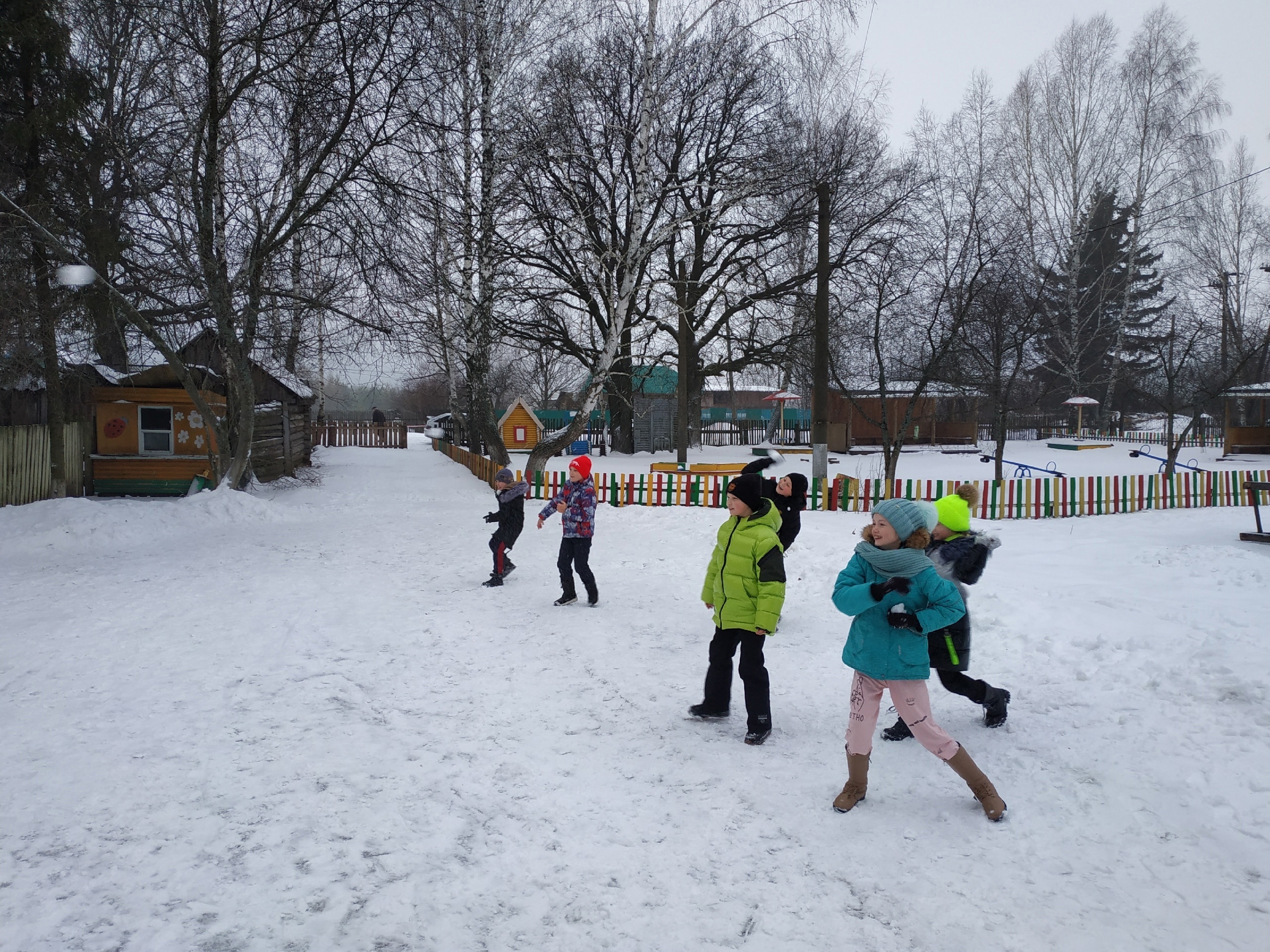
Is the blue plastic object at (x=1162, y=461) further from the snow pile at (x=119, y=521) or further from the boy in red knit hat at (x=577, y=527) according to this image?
the snow pile at (x=119, y=521)

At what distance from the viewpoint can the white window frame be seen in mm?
18031

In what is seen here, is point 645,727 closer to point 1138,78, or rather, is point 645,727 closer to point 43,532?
point 43,532

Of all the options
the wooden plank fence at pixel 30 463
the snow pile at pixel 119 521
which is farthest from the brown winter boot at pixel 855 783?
the wooden plank fence at pixel 30 463

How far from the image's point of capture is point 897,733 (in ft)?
15.1

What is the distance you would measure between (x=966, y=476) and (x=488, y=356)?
48.5 ft

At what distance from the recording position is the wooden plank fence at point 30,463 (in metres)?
13.5

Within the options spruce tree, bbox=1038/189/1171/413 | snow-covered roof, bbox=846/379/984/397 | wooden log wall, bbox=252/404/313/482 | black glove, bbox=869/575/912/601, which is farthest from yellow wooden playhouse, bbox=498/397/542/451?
black glove, bbox=869/575/912/601

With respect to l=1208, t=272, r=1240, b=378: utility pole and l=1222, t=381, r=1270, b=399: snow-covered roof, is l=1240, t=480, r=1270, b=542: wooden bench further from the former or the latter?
l=1222, t=381, r=1270, b=399: snow-covered roof

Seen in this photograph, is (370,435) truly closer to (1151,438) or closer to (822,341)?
(822,341)

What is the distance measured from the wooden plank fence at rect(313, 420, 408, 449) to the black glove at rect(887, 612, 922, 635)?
40972mm

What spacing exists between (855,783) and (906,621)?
34.0 inches

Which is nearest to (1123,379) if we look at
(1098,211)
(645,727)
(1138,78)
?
(1098,211)

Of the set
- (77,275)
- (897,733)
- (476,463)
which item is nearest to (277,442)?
(476,463)

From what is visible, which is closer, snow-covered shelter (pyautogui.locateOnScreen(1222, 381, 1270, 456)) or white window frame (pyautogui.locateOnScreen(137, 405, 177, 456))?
white window frame (pyautogui.locateOnScreen(137, 405, 177, 456))
